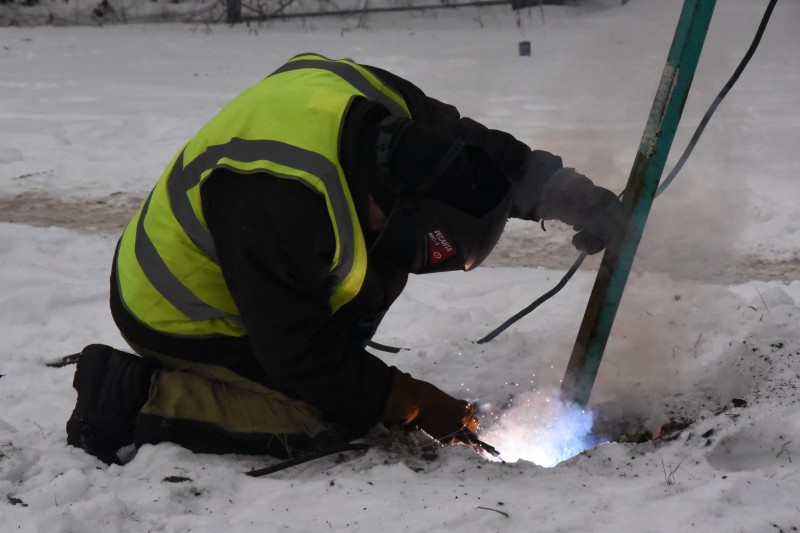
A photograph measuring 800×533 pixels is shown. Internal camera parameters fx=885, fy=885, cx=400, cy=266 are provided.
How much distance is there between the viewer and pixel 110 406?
8.71ft

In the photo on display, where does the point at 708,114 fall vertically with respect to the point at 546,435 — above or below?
above

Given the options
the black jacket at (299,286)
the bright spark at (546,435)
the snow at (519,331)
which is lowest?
the bright spark at (546,435)

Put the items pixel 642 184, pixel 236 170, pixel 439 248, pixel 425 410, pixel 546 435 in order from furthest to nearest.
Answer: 1. pixel 546 435
2. pixel 425 410
3. pixel 642 184
4. pixel 439 248
5. pixel 236 170

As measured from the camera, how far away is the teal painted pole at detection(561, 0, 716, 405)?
234 cm

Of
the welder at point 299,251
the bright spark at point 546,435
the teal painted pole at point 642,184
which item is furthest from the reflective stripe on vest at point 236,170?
the bright spark at point 546,435

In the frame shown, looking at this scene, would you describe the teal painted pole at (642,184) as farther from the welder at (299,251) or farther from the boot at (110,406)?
the boot at (110,406)

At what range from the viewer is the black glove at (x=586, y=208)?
2.53 metres

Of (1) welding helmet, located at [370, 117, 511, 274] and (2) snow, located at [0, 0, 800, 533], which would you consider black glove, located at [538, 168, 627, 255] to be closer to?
(1) welding helmet, located at [370, 117, 511, 274]

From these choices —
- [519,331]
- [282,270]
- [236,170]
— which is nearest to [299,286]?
[282,270]

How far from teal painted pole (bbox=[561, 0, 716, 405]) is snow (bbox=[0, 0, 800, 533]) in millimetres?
237

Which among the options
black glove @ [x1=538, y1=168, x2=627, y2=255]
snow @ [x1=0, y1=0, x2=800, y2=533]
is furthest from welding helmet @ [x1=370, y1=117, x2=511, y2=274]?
snow @ [x1=0, y1=0, x2=800, y2=533]

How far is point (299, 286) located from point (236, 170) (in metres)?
0.32

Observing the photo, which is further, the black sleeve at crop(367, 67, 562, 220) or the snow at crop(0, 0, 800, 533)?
the black sleeve at crop(367, 67, 562, 220)

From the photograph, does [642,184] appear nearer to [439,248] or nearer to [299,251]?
[439,248]
